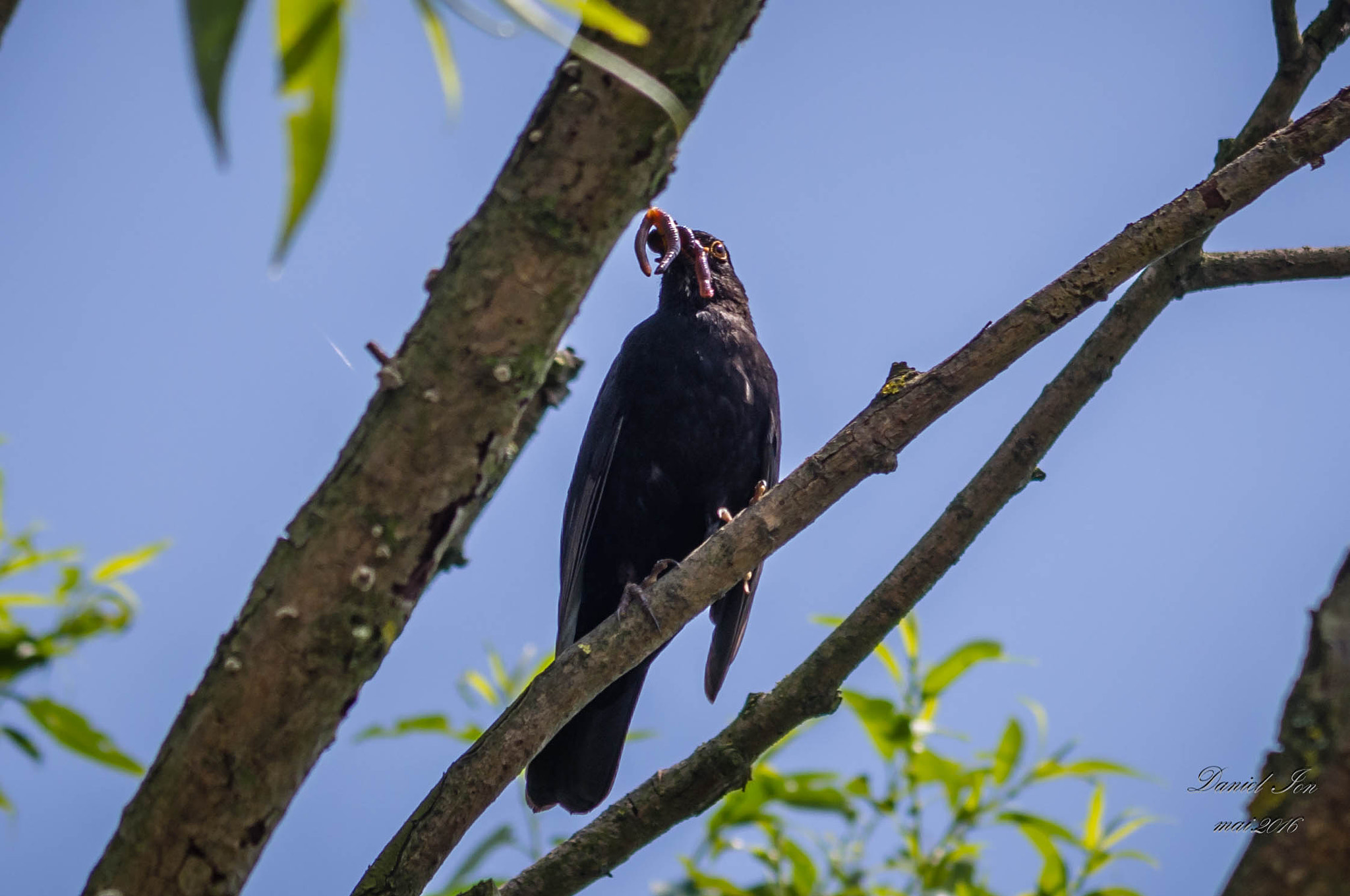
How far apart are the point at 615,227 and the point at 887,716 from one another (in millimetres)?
2129

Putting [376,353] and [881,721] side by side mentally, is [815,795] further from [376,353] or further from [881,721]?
[376,353]

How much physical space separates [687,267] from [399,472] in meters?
3.58

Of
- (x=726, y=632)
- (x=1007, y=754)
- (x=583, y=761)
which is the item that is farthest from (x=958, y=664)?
(x=583, y=761)

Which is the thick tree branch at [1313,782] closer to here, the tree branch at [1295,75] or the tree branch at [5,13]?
the tree branch at [5,13]

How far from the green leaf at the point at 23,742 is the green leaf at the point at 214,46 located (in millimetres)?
1858

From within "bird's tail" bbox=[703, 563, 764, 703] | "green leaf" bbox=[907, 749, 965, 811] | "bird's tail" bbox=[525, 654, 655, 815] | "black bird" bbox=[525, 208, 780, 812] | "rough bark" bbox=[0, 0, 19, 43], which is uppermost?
"black bird" bbox=[525, 208, 780, 812]

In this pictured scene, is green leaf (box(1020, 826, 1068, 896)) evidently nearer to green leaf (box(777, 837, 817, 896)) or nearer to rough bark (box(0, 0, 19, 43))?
green leaf (box(777, 837, 817, 896))

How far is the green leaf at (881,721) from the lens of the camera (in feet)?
10.2

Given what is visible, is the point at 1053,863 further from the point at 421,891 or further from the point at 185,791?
the point at 185,791

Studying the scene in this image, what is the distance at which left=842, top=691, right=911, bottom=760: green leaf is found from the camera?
10.2ft

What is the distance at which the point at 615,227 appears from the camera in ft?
4.67

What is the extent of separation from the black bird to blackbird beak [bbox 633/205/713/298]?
0.03 metres

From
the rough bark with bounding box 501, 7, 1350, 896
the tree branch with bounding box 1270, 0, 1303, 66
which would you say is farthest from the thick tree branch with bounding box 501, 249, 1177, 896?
the tree branch with bounding box 1270, 0, 1303, 66

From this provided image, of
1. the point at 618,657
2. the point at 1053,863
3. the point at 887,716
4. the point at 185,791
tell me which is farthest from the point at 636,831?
the point at 185,791
